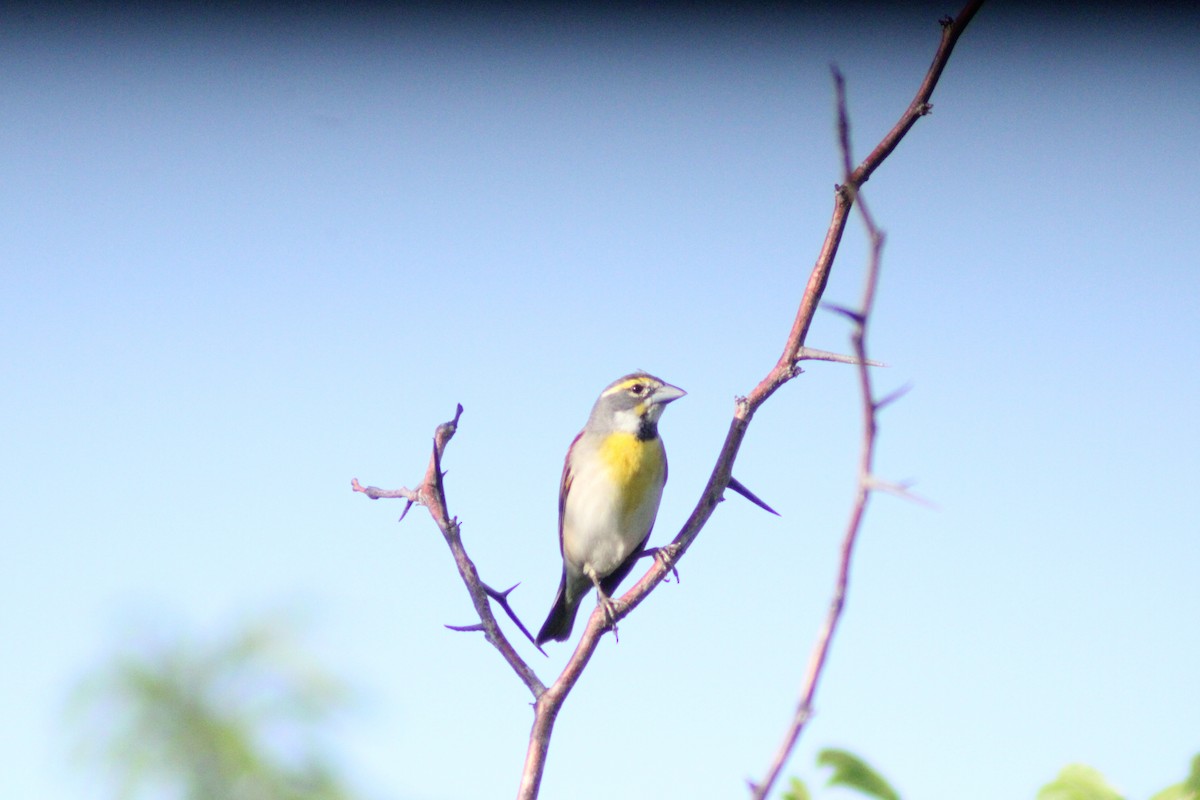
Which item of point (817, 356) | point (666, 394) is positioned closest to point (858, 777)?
point (817, 356)

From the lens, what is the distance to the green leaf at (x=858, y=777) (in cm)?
143

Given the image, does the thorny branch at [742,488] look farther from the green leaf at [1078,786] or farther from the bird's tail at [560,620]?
the bird's tail at [560,620]

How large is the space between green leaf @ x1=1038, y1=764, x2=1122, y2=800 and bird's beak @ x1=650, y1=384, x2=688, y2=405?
548 cm

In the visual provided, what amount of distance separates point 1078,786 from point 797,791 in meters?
0.37

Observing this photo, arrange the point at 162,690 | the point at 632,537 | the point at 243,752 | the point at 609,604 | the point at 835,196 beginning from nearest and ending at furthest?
the point at 835,196, the point at 609,604, the point at 632,537, the point at 243,752, the point at 162,690

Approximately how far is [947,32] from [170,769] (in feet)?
61.8

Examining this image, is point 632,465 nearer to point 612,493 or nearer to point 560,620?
point 612,493

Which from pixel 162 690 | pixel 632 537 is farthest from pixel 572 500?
pixel 162 690

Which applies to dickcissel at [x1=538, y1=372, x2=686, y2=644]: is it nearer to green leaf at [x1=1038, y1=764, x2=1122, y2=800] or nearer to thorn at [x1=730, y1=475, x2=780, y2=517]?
thorn at [x1=730, y1=475, x2=780, y2=517]

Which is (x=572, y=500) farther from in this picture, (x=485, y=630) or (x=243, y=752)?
(x=243, y=752)

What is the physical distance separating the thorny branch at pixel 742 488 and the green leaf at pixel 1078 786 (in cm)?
56

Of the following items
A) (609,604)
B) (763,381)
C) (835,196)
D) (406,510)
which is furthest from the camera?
(406,510)

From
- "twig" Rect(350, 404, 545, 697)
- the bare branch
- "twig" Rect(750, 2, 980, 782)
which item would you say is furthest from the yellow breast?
"twig" Rect(750, 2, 980, 782)

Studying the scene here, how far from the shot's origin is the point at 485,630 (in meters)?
2.90
